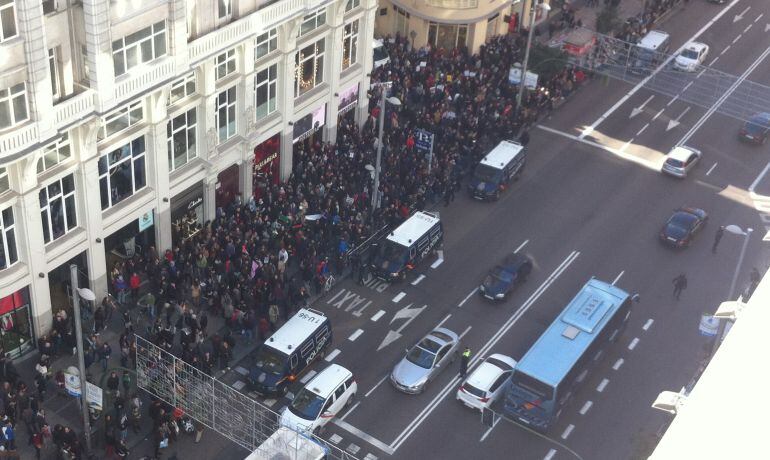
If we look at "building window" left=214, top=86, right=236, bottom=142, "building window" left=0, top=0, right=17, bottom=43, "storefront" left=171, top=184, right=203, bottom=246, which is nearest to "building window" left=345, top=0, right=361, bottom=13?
"building window" left=214, top=86, right=236, bottom=142

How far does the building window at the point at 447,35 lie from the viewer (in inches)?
2859

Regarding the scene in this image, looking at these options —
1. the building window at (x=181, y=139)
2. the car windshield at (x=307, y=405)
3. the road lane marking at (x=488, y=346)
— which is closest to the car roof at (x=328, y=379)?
the car windshield at (x=307, y=405)

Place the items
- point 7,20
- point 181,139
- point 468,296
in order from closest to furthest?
point 7,20
point 181,139
point 468,296

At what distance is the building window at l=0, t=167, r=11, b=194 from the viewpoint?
40281mm

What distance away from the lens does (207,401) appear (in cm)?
4134

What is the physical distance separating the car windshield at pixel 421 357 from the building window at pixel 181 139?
46.1 feet

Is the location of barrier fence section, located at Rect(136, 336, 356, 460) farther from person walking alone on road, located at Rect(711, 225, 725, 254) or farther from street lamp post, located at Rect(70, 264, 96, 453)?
person walking alone on road, located at Rect(711, 225, 725, 254)

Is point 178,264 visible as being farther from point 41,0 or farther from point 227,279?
point 41,0

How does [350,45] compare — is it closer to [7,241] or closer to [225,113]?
[225,113]

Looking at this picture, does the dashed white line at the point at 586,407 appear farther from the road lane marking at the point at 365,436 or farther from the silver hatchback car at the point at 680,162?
the silver hatchback car at the point at 680,162

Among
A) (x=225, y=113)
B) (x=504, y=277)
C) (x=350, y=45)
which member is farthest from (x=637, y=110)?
(x=225, y=113)

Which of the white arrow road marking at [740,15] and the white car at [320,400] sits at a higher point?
the white arrow road marking at [740,15]

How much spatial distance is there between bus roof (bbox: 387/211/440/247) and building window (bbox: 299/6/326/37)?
1118 centimetres

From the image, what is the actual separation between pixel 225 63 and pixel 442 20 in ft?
80.6
